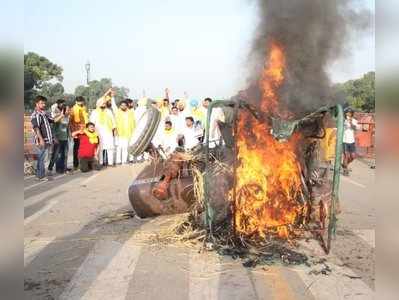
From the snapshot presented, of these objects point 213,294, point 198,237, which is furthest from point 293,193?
point 213,294

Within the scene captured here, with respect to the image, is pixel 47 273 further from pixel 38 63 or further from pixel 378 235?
pixel 38 63

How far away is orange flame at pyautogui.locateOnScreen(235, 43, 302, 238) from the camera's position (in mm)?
5562

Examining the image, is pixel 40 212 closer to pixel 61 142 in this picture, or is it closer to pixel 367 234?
pixel 61 142

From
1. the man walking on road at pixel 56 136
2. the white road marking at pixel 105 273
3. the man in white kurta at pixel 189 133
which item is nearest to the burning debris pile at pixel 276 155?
the white road marking at pixel 105 273

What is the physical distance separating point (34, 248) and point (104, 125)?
8946 mm

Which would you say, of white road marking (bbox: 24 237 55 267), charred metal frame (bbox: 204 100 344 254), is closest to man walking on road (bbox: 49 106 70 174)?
white road marking (bbox: 24 237 55 267)

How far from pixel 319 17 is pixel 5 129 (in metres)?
5.78

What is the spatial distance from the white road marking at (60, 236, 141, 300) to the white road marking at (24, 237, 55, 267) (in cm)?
63

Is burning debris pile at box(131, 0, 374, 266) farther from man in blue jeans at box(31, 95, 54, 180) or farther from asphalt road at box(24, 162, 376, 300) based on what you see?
man in blue jeans at box(31, 95, 54, 180)

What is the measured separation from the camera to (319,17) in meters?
6.64

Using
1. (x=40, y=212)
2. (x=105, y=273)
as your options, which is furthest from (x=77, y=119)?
(x=105, y=273)

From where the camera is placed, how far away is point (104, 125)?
47.8 feet

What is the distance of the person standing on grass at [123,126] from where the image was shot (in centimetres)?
1513

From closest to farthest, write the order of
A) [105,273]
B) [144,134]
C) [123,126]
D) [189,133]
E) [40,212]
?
1. [105,273]
2. [144,134]
3. [40,212]
4. [189,133]
5. [123,126]
